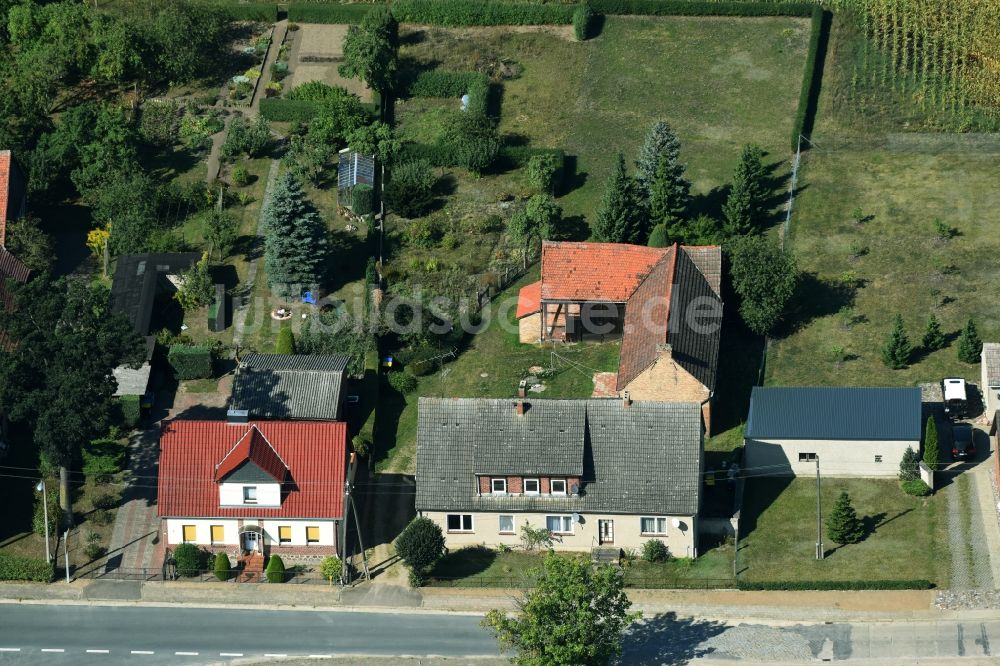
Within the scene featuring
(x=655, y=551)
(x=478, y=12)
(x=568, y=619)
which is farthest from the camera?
(x=478, y=12)

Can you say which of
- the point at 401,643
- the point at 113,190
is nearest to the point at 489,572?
the point at 401,643

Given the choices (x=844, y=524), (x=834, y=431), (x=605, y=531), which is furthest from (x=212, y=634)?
(x=834, y=431)

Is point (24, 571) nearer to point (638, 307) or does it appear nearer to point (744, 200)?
point (638, 307)

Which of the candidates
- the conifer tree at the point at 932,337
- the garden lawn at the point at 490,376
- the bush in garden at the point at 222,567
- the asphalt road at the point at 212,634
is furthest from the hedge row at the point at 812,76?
the bush in garden at the point at 222,567

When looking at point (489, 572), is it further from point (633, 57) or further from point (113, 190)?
point (633, 57)

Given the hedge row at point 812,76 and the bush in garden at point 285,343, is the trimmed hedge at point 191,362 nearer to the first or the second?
the bush in garden at point 285,343
